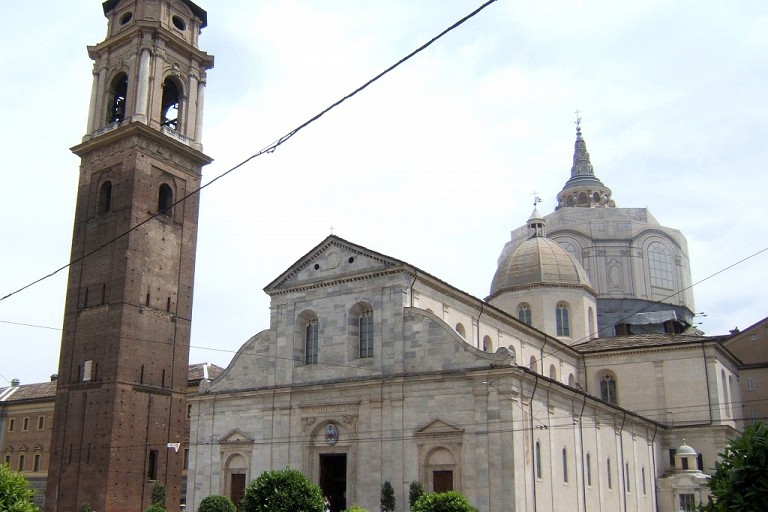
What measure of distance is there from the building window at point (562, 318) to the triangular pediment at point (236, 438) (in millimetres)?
22406

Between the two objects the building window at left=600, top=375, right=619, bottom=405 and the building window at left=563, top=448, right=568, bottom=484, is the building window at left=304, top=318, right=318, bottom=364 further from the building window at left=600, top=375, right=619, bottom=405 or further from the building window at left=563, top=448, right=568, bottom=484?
the building window at left=600, top=375, right=619, bottom=405

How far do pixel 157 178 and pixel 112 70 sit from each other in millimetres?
8086

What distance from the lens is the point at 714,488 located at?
10.2 meters

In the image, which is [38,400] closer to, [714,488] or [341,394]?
[341,394]

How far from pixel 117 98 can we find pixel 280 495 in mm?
32950

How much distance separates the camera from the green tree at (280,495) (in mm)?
25344

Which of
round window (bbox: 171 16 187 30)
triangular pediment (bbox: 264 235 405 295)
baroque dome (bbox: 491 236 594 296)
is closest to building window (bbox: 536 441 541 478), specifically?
triangular pediment (bbox: 264 235 405 295)

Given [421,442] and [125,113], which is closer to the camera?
[421,442]

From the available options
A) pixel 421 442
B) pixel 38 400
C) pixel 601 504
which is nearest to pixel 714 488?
pixel 421 442

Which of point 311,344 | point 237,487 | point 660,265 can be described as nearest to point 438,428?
point 311,344

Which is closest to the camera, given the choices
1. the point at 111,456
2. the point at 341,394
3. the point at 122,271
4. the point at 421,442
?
the point at 421,442

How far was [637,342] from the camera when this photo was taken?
47.3m

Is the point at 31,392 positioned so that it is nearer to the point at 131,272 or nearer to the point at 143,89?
the point at 131,272

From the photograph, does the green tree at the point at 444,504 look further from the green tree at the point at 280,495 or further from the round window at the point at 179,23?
the round window at the point at 179,23
